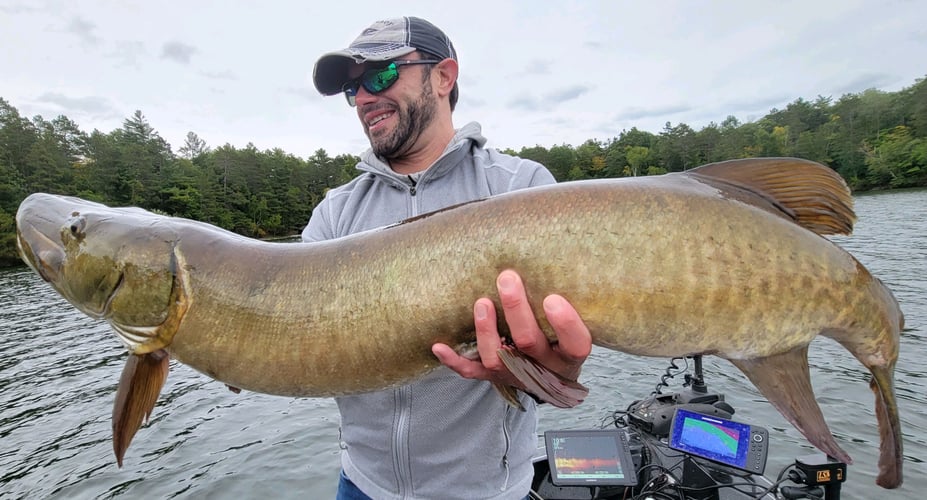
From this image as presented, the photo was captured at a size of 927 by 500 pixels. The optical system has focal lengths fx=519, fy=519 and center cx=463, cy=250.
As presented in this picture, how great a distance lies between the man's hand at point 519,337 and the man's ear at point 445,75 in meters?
1.48

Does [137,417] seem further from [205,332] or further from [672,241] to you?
[672,241]

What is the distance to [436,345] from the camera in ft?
6.09

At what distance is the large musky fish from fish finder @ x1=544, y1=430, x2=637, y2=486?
198cm

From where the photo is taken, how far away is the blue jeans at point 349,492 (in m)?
2.46

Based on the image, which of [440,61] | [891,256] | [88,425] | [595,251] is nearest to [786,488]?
[595,251]

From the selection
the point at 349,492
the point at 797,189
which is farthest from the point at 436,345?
the point at 797,189

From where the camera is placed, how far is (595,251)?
1.74 metres

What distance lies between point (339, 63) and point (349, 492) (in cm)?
218

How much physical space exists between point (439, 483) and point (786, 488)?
10.0 ft

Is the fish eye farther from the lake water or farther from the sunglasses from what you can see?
the lake water

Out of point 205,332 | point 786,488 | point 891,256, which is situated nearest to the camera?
point 205,332

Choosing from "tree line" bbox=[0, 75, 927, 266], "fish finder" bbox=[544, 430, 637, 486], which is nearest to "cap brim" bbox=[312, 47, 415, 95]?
"fish finder" bbox=[544, 430, 637, 486]

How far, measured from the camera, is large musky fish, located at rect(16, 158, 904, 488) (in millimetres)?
1729

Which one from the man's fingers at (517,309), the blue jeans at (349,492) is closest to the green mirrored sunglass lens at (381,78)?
the man's fingers at (517,309)
